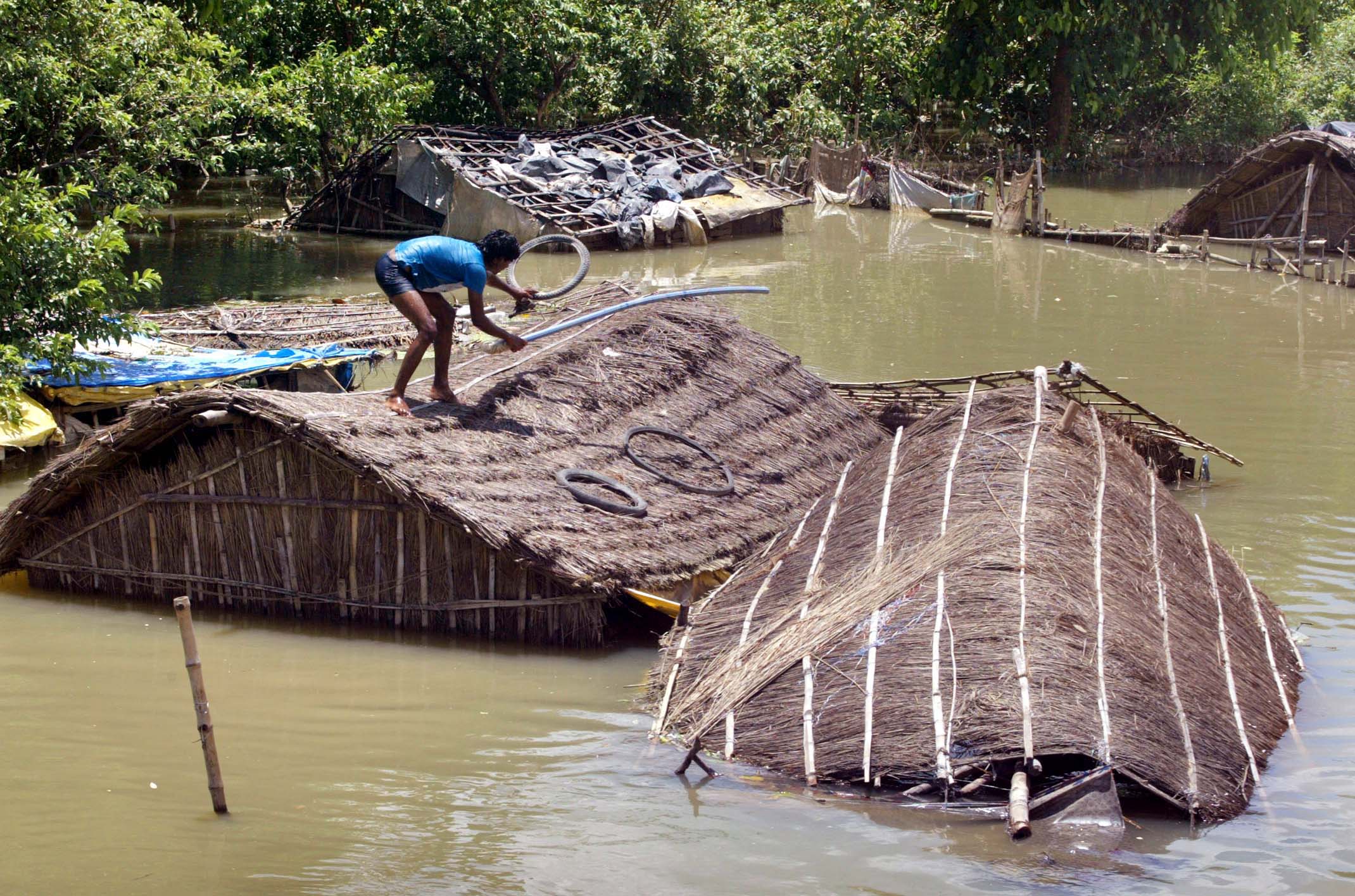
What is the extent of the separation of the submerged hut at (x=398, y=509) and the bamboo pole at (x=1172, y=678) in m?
2.35

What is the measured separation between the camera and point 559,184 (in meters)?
→ 23.0

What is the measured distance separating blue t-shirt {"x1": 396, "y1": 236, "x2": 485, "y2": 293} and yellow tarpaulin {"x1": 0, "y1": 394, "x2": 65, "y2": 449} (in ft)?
12.4

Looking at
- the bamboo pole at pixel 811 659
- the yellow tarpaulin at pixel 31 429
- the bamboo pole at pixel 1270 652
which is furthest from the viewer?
the yellow tarpaulin at pixel 31 429

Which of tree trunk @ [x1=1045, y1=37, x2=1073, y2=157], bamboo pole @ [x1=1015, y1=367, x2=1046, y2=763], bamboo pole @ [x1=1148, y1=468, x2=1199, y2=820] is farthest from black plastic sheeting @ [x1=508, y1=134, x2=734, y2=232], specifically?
bamboo pole @ [x1=1148, y1=468, x2=1199, y2=820]

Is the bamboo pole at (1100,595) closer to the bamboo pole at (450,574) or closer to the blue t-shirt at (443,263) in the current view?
the bamboo pole at (450,574)

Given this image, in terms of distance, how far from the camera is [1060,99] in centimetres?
3009

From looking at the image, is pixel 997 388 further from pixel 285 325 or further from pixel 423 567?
pixel 285 325

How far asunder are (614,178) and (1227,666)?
1854cm

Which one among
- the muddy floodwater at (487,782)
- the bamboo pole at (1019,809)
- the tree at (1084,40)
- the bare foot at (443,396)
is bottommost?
the muddy floodwater at (487,782)

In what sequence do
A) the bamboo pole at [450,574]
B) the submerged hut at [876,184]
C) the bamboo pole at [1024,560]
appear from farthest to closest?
the submerged hut at [876,184] → the bamboo pole at [450,574] → the bamboo pole at [1024,560]

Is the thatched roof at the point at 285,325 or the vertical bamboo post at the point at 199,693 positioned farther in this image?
the thatched roof at the point at 285,325

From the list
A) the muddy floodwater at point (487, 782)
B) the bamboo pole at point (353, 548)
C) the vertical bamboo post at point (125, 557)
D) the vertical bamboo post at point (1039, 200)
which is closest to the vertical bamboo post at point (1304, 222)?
the vertical bamboo post at point (1039, 200)

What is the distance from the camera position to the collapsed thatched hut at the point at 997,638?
564cm

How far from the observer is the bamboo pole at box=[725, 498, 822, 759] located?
6.07 m
